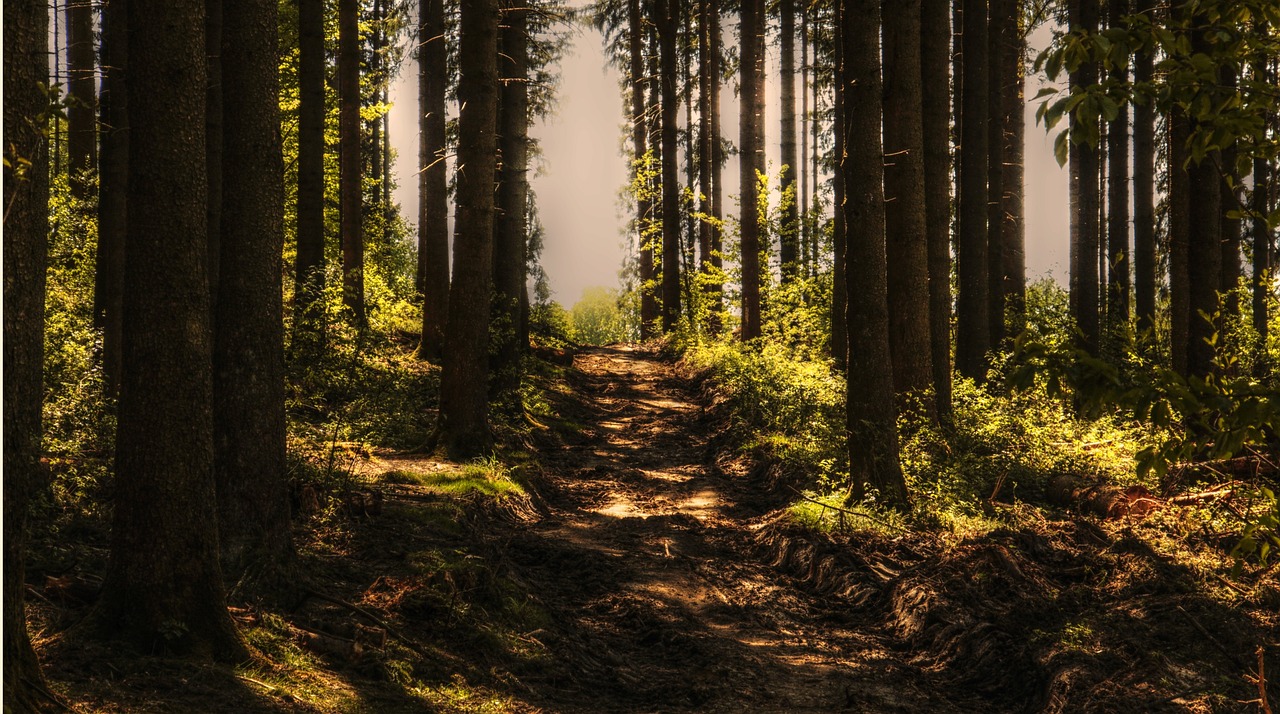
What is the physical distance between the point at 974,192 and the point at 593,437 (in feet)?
27.6

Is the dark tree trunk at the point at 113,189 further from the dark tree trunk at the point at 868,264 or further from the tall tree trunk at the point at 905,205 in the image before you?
the tall tree trunk at the point at 905,205

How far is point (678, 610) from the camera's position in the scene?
24.8ft

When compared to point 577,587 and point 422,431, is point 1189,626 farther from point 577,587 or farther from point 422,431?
point 422,431

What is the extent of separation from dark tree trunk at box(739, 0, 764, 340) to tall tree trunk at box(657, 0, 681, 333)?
12.0 feet

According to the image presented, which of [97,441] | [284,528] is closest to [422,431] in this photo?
[97,441]

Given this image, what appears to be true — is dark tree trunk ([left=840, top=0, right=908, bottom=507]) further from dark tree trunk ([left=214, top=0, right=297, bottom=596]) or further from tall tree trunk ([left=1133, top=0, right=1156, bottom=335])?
tall tree trunk ([left=1133, top=0, right=1156, bottom=335])

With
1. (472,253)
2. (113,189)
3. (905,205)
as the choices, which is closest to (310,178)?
(113,189)

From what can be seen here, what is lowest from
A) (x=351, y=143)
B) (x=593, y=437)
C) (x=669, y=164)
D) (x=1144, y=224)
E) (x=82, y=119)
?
(x=593, y=437)

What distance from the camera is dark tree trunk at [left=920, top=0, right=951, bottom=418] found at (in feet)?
42.9

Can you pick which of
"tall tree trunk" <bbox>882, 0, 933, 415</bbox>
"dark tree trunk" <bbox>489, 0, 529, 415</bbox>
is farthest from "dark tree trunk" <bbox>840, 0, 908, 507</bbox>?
"dark tree trunk" <bbox>489, 0, 529, 415</bbox>

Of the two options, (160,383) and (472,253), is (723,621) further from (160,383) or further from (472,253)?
(472,253)

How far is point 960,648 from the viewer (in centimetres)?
652

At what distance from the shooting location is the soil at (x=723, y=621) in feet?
17.3

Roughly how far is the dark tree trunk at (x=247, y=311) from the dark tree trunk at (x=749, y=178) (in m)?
17.1
